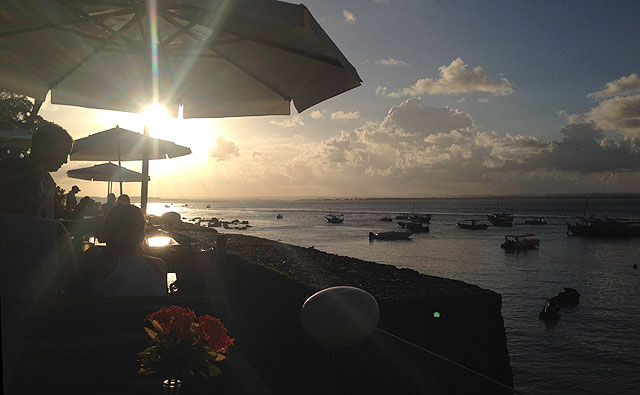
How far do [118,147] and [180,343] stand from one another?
677 cm

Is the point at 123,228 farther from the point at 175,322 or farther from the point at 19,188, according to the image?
the point at 175,322

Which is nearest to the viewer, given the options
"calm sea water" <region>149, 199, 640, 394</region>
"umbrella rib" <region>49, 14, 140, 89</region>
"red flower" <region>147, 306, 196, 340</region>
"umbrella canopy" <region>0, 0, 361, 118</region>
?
"red flower" <region>147, 306, 196, 340</region>

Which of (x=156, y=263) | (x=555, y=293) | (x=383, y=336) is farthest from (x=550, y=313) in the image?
(x=156, y=263)

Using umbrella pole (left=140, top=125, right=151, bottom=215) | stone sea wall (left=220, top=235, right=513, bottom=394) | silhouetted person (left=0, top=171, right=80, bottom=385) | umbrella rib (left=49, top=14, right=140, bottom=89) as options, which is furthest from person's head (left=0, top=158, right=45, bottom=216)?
umbrella pole (left=140, top=125, right=151, bottom=215)

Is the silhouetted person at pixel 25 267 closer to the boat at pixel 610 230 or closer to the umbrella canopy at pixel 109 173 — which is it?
the umbrella canopy at pixel 109 173

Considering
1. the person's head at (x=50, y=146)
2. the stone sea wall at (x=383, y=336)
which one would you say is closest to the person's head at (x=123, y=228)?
the person's head at (x=50, y=146)

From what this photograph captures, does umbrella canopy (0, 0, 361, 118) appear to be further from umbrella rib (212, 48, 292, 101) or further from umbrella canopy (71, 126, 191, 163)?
umbrella canopy (71, 126, 191, 163)

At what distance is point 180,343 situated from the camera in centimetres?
191

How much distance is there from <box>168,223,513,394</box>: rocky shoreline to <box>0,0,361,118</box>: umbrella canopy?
6.18ft

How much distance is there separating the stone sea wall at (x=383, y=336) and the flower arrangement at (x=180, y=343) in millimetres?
919

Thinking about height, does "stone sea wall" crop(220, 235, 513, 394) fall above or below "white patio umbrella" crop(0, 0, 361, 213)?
below

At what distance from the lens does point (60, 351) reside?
212cm

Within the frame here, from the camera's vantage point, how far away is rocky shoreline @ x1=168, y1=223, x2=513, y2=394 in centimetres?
277

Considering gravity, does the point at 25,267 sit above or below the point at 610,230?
above
